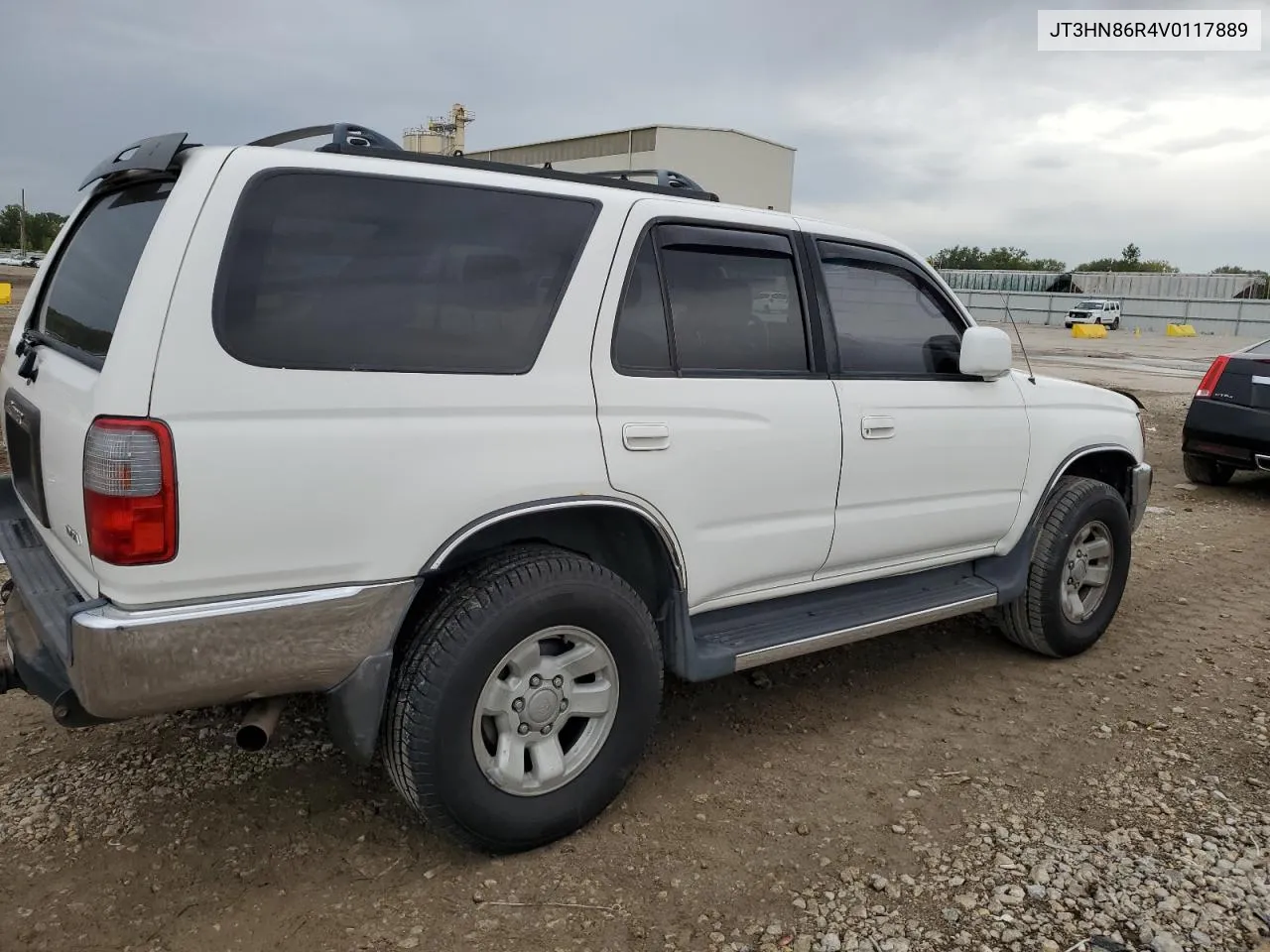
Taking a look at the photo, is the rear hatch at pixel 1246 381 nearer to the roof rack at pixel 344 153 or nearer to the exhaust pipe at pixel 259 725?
the roof rack at pixel 344 153

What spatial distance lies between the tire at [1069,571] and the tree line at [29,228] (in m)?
96.8

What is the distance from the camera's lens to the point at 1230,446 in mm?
8133

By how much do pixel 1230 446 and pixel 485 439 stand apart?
304 inches

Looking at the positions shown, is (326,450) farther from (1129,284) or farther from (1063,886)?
(1129,284)

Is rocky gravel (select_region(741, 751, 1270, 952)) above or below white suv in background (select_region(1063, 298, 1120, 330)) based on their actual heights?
below

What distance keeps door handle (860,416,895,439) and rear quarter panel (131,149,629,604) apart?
117cm

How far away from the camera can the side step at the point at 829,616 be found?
10.7 feet

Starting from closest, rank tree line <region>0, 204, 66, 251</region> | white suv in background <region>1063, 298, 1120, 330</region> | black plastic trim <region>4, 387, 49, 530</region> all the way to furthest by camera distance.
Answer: black plastic trim <region>4, 387, 49, 530</region> → white suv in background <region>1063, 298, 1120, 330</region> → tree line <region>0, 204, 66, 251</region>

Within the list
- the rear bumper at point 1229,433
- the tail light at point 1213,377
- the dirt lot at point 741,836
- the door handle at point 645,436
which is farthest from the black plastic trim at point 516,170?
the tail light at point 1213,377

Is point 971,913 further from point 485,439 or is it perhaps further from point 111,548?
point 111,548

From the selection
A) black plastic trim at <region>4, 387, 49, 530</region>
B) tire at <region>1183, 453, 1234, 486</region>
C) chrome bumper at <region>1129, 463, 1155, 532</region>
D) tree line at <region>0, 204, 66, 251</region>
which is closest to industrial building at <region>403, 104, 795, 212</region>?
tire at <region>1183, 453, 1234, 486</region>

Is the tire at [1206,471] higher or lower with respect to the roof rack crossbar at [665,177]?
lower

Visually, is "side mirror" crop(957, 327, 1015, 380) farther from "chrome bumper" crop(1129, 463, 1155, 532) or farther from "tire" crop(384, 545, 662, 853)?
"tire" crop(384, 545, 662, 853)

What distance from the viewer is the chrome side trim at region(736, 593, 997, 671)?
3.26 meters
